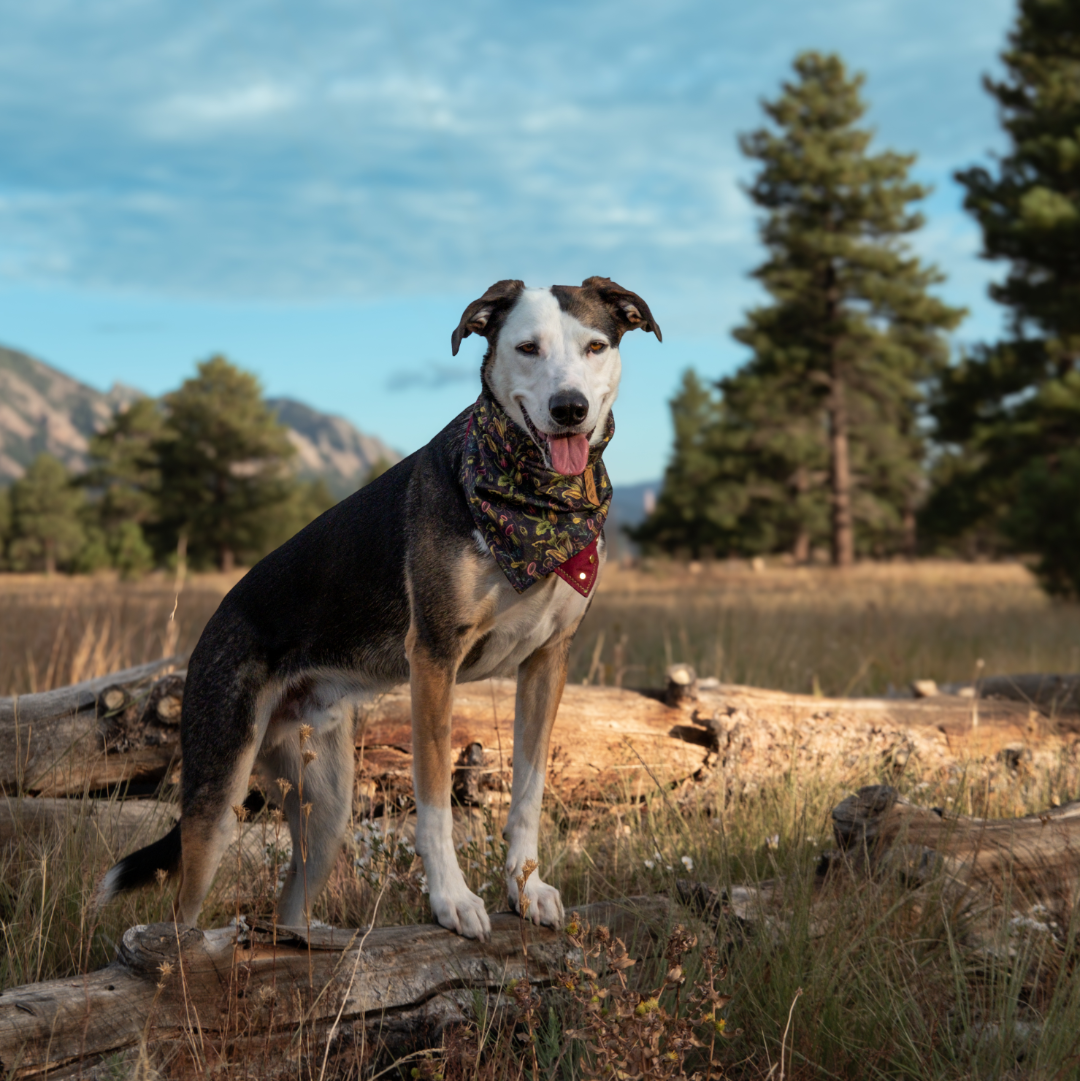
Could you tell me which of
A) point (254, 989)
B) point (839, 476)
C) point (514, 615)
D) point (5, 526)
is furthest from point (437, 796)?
point (5, 526)

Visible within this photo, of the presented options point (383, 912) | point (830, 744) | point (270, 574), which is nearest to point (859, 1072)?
point (383, 912)

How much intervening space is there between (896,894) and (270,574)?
2.46 metres

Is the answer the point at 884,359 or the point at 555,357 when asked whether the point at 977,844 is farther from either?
the point at 884,359

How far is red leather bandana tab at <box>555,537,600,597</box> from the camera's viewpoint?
131 inches

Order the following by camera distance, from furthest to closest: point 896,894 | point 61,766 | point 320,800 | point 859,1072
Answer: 1. point 61,766
2. point 320,800
3. point 896,894
4. point 859,1072

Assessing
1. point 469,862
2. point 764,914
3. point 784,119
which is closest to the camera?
point 764,914

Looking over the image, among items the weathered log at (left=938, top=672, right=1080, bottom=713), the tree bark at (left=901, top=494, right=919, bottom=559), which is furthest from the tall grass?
the tree bark at (left=901, top=494, right=919, bottom=559)

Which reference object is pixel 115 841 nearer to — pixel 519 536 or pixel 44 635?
pixel 519 536

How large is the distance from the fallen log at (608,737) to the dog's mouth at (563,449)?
177 cm

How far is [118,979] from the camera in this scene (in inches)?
97.4

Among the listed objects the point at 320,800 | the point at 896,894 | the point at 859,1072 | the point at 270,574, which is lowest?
the point at 859,1072

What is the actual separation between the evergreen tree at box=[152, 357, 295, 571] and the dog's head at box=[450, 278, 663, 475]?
3946 cm

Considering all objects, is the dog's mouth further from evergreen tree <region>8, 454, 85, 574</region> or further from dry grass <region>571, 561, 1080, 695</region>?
evergreen tree <region>8, 454, 85, 574</region>

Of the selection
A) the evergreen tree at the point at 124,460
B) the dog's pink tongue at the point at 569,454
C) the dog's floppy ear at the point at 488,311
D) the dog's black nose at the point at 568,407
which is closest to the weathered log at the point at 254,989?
the dog's pink tongue at the point at 569,454
